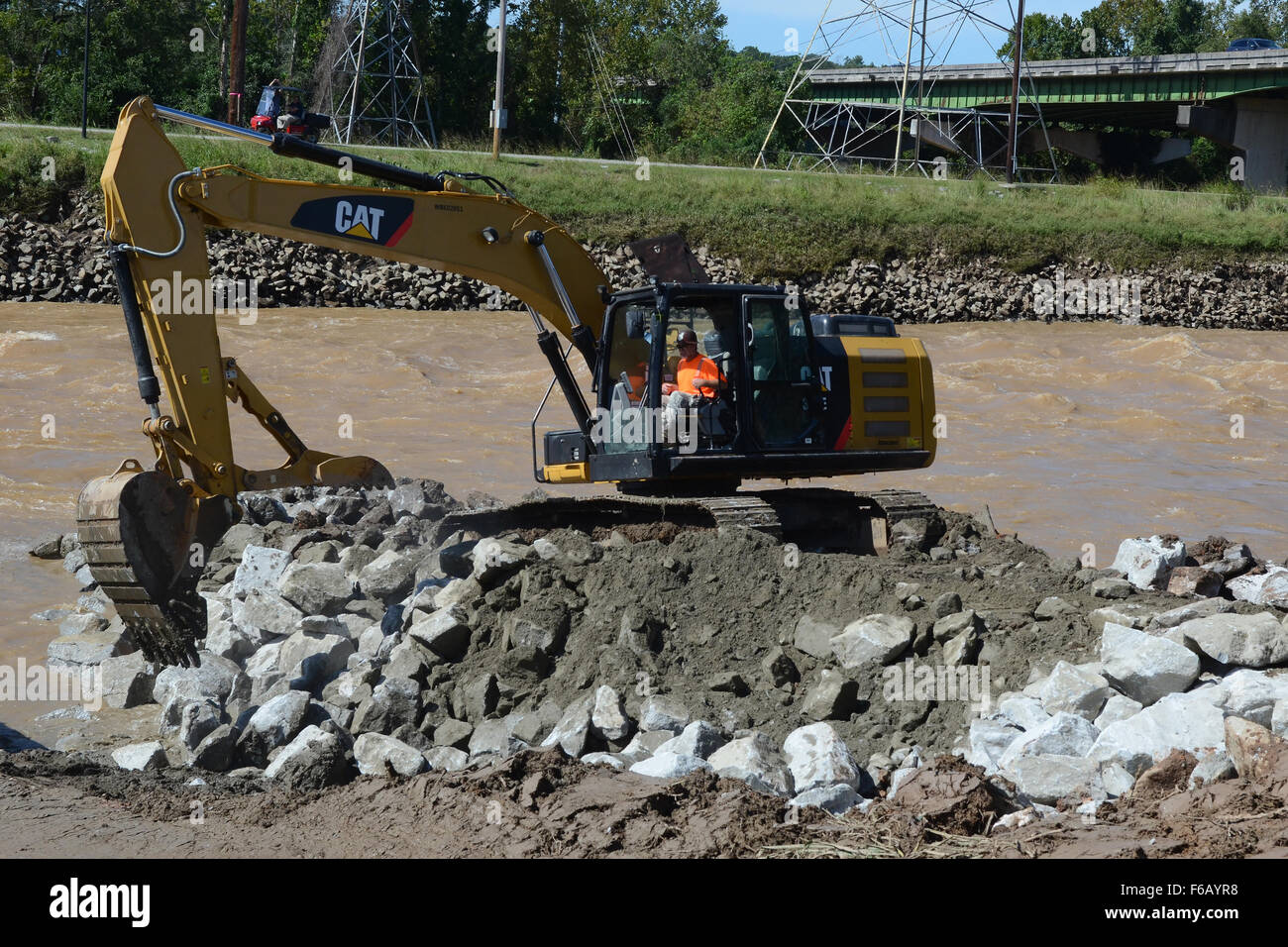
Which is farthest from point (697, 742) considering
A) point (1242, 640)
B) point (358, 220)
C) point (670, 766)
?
point (358, 220)

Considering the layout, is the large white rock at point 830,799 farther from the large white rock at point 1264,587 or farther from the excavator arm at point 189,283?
the excavator arm at point 189,283

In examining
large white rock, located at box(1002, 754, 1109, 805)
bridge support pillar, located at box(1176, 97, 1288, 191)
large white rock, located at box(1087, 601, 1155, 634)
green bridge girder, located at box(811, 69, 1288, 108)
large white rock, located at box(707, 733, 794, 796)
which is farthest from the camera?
bridge support pillar, located at box(1176, 97, 1288, 191)

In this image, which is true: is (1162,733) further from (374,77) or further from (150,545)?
(374,77)

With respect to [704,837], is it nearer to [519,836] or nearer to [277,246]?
[519,836]

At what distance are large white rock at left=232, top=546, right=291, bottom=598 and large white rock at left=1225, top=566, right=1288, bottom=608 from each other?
699cm

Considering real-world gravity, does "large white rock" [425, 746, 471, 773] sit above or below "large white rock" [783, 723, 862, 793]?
below

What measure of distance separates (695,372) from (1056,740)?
14.8 ft

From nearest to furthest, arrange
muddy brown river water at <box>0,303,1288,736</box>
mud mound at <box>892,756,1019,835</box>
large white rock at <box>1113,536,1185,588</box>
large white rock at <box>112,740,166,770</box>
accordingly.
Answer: mud mound at <box>892,756,1019,835</box> < large white rock at <box>112,740,166,770</box> < large white rock at <box>1113,536,1185,588</box> < muddy brown river water at <box>0,303,1288,736</box>

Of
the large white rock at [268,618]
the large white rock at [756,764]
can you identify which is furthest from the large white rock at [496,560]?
the large white rock at [756,764]

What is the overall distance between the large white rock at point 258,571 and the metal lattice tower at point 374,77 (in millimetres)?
28385

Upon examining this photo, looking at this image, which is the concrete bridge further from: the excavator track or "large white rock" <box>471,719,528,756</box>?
"large white rock" <box>471,719,528,756</box>

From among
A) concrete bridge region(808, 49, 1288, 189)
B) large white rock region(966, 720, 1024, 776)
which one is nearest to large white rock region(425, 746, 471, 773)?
large white rock region(966, 720, 1024, 776)

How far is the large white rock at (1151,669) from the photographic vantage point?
6.73 m

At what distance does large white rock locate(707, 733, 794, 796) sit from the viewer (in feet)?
20.0
